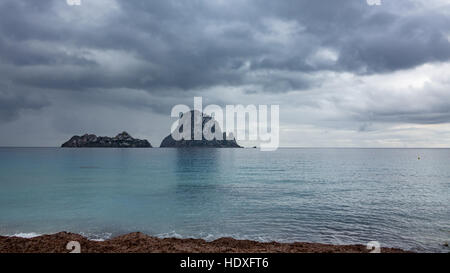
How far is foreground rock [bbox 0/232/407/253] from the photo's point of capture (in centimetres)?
1509

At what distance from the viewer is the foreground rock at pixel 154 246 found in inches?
594

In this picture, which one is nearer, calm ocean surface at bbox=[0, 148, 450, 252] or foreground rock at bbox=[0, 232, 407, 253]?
foreground rock at bbox=[0, 232, 407, 253]

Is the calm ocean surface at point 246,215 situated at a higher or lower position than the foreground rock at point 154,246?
lower

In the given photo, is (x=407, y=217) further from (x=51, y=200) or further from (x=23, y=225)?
(x=51, y=200)

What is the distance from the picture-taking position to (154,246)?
51.8 feet

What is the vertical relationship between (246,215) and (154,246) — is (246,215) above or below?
below

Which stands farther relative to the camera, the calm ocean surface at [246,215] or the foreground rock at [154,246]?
the calm ocean surface at [246,215]

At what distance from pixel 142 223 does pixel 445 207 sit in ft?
113

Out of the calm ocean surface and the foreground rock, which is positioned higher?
the foreground rock

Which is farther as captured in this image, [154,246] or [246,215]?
[246,215]
